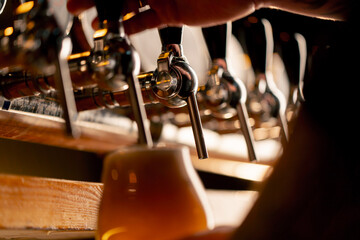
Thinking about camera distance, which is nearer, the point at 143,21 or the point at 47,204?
the point at 47,204

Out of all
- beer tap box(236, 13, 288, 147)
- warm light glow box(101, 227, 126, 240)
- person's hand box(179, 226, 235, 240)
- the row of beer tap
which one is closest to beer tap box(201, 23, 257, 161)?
the row of beer tap

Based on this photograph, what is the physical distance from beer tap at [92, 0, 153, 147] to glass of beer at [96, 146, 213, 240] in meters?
0.06

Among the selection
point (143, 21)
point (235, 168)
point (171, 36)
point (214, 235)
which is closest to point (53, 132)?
point (143, 21)

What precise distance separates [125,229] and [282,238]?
0.34m

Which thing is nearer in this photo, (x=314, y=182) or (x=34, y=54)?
(x=314, y=182)

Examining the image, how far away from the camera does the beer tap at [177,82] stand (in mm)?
753

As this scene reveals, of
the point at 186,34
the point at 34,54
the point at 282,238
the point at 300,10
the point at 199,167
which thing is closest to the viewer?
the point at 282,238

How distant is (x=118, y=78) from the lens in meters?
0.66

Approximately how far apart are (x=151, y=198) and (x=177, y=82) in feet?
0.62

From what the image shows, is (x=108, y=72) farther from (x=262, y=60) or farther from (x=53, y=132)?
(x=262, y=60)

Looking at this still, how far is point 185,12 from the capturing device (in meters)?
0.92

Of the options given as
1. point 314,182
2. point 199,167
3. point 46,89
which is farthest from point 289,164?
point 199,167

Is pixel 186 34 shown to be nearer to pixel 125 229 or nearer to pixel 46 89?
pixel 46 89

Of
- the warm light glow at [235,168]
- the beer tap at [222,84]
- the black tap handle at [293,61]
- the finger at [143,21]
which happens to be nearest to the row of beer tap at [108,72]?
the beer tap at [222,84]
